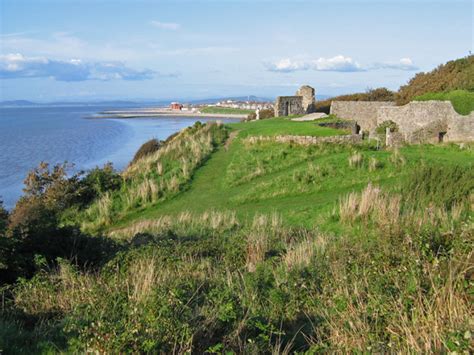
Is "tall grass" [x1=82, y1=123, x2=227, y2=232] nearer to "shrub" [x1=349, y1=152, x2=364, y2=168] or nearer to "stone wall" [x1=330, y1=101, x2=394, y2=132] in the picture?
"shrub" [x1=349, y1=152, x2=364, y2=168]

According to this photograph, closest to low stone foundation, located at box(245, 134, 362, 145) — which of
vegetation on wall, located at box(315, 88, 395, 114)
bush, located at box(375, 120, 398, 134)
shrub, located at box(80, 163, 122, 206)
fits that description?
bush, located at box(375, 120, 398, 134)

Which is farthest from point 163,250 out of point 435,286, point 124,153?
point 124,153

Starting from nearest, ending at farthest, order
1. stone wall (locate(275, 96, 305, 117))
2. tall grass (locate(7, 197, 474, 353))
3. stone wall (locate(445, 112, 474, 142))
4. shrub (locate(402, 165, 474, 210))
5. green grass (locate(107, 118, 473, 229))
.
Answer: tall grass (locate(7, 197, 474, 353)), shrub (locate(402, 165, 474, 210)), green grass (locate(107, 118, 473, 229)), stone wall (locate(445, 112, 474, 142)), stone wall (locate(275, 96, 305, 117))

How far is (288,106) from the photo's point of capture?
39.4m

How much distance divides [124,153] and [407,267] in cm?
4185

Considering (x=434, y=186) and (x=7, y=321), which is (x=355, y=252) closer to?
(x=7, y=321)

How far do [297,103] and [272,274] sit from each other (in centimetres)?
3305

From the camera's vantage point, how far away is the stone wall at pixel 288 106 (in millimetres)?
39000

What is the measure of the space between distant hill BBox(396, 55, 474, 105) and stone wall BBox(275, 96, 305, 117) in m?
6.97

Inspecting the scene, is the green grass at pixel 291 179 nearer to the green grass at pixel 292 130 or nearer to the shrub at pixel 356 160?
the shrub at pixel 356 160

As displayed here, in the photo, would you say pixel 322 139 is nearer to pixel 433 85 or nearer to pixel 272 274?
pixel 433 85

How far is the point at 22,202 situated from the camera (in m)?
21.3

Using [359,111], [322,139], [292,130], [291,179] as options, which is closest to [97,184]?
[291,179]

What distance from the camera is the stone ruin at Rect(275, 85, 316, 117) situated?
39062mm
